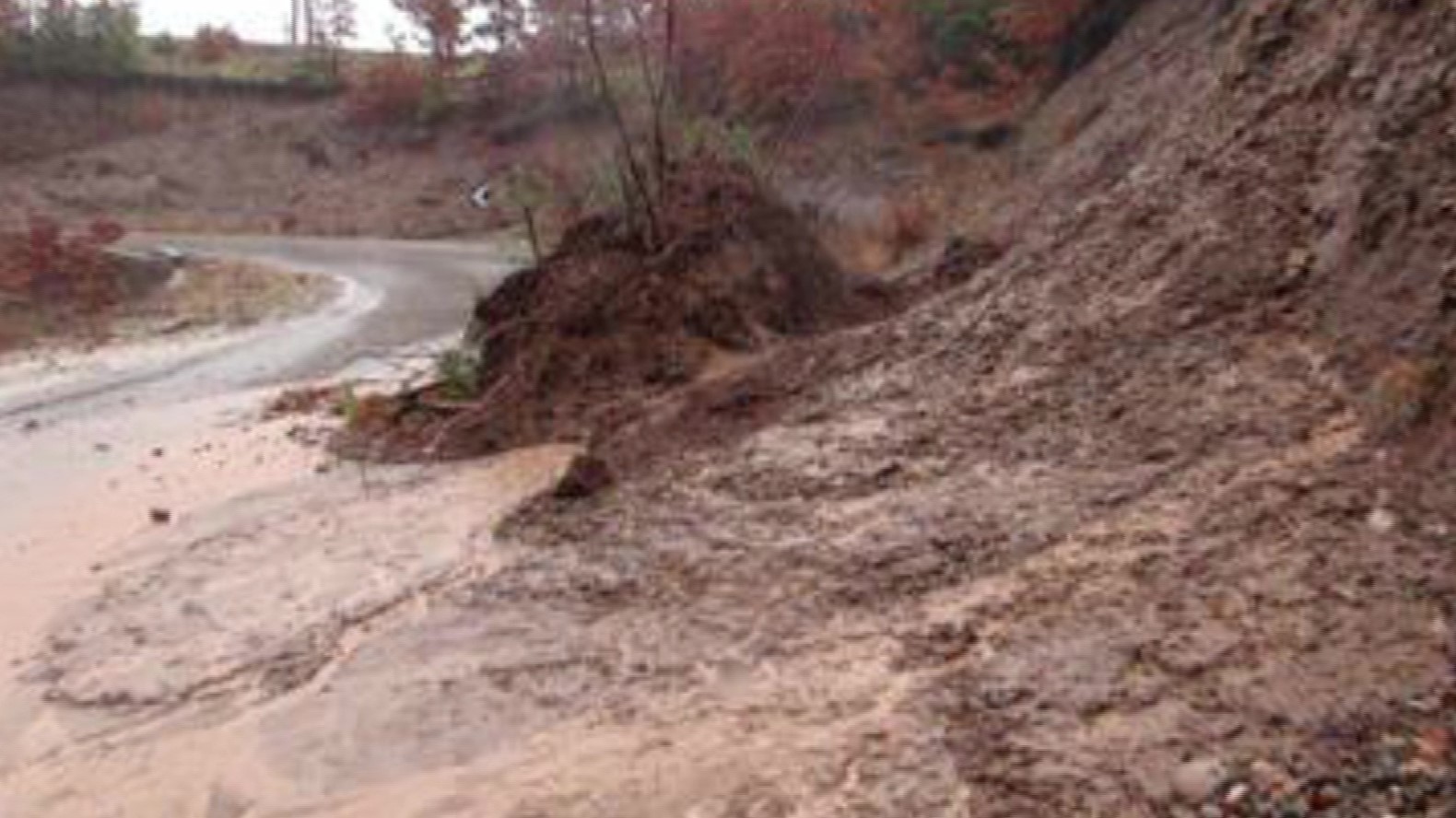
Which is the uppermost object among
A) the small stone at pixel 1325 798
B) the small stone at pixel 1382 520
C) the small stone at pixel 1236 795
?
the small stone at pixel 1382 520

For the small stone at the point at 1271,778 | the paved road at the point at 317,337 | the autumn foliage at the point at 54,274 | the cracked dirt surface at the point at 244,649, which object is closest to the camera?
the small stone at the point at 1271,778

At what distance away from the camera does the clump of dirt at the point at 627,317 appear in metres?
14.0

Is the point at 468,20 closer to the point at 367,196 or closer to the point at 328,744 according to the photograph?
the point at 367,196

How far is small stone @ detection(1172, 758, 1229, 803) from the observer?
5.92 metres

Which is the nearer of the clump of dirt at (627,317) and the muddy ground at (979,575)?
the muddy ground at (979,575)

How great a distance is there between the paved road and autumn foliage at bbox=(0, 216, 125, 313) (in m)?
3.56

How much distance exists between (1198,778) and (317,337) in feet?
62.8

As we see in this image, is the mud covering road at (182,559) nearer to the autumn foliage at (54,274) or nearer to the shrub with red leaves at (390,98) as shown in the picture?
the autumn foliage at (54,274)

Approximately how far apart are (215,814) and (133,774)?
65 centimetres

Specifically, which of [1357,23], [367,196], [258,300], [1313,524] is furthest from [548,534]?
[367,196]

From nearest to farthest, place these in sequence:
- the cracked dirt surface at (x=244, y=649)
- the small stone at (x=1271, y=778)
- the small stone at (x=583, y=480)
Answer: the small stone at (x=1271, y=778) → the cracked dirt surface at (x=244, y=649) → the small stone at (x=583, y=480)

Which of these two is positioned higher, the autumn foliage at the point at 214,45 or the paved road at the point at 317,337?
the autumn foliage at the point at 214,45

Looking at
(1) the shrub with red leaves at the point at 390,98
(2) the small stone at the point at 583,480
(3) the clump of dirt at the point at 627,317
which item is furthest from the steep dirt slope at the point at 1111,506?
(1) the shrub with red leaves at the point at 390,98

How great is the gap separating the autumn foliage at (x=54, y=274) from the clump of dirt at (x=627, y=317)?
1488 centimetres
